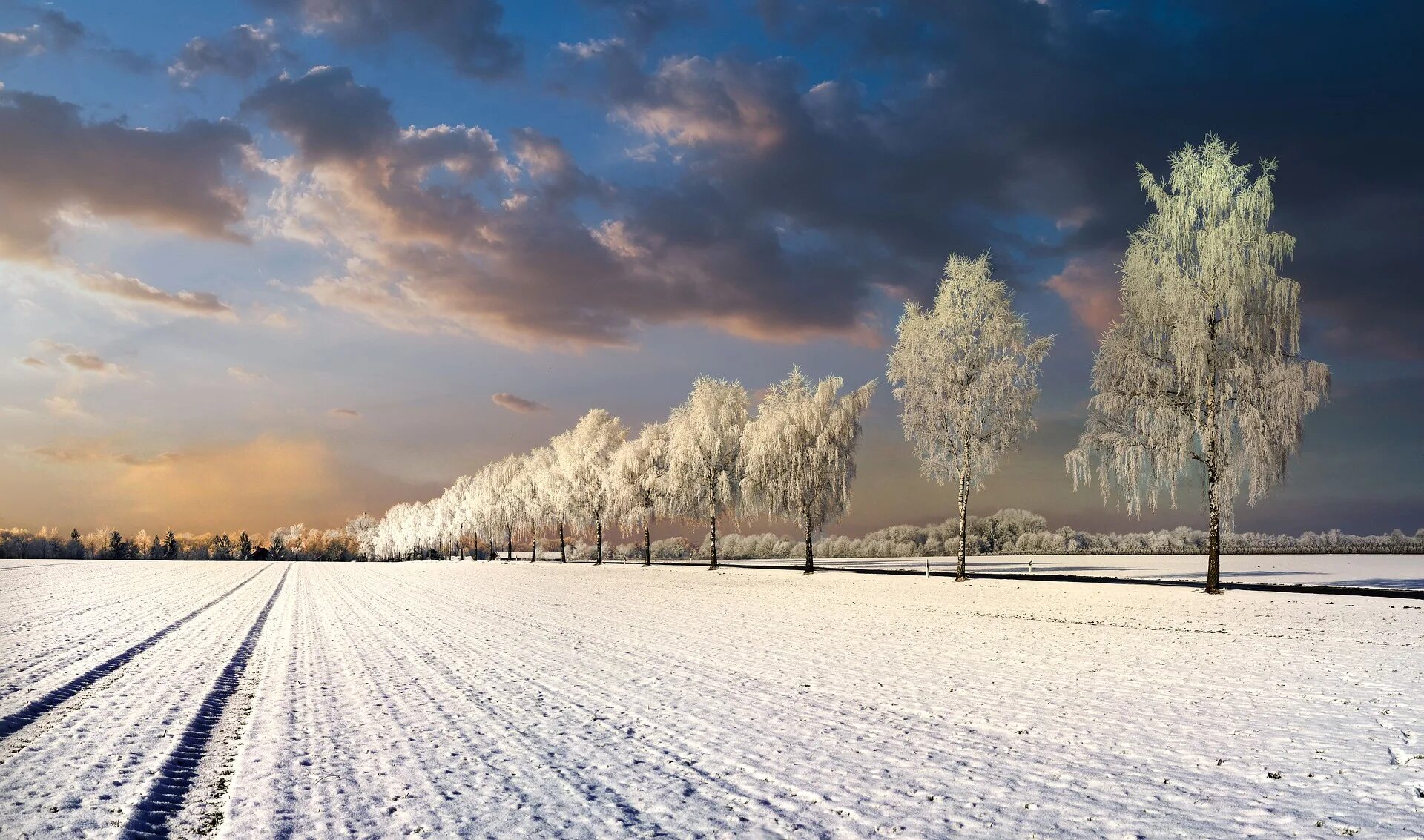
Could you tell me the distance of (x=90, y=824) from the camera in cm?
660

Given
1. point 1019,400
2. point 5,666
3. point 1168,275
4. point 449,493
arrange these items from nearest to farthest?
point 5,666 < point 1168,275 < point 1019,400 < point 449,493

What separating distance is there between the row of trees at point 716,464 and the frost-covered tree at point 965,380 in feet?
27.2

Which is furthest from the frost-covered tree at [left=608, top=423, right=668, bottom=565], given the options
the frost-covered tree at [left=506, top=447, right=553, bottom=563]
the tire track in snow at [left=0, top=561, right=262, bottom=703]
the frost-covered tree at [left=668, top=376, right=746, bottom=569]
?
the tire track in snow at [left=0, top=561, right=262, bottom=703]

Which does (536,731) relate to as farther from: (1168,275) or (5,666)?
(1168,275)

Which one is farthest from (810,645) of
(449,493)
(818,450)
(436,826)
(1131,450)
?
(449,493)

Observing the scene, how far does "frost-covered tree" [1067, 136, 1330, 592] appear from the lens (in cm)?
2905

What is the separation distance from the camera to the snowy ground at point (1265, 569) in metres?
36.4

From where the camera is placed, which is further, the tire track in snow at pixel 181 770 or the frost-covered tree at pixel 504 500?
the frost-covered tree at pixel 504 500

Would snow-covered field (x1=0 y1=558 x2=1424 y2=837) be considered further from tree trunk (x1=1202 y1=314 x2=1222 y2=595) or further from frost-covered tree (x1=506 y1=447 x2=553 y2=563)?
frost-covered tree (x1=506 y1=447 x2=553 y2=563)

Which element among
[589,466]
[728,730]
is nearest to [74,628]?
[728,730]

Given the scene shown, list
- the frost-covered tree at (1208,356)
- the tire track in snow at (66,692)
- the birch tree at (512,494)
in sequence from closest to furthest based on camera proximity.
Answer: the tire track in snow at (66,692), the frost-covered tree at (1208,356), the birch tree at (512,494)

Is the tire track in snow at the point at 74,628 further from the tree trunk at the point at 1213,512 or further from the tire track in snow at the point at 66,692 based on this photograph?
the tree trunk at the point at 1213,512

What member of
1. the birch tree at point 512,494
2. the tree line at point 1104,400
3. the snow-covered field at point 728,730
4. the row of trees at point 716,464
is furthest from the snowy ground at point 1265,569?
the birch tree at point 512,494

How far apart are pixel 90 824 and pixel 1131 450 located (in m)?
32.7
